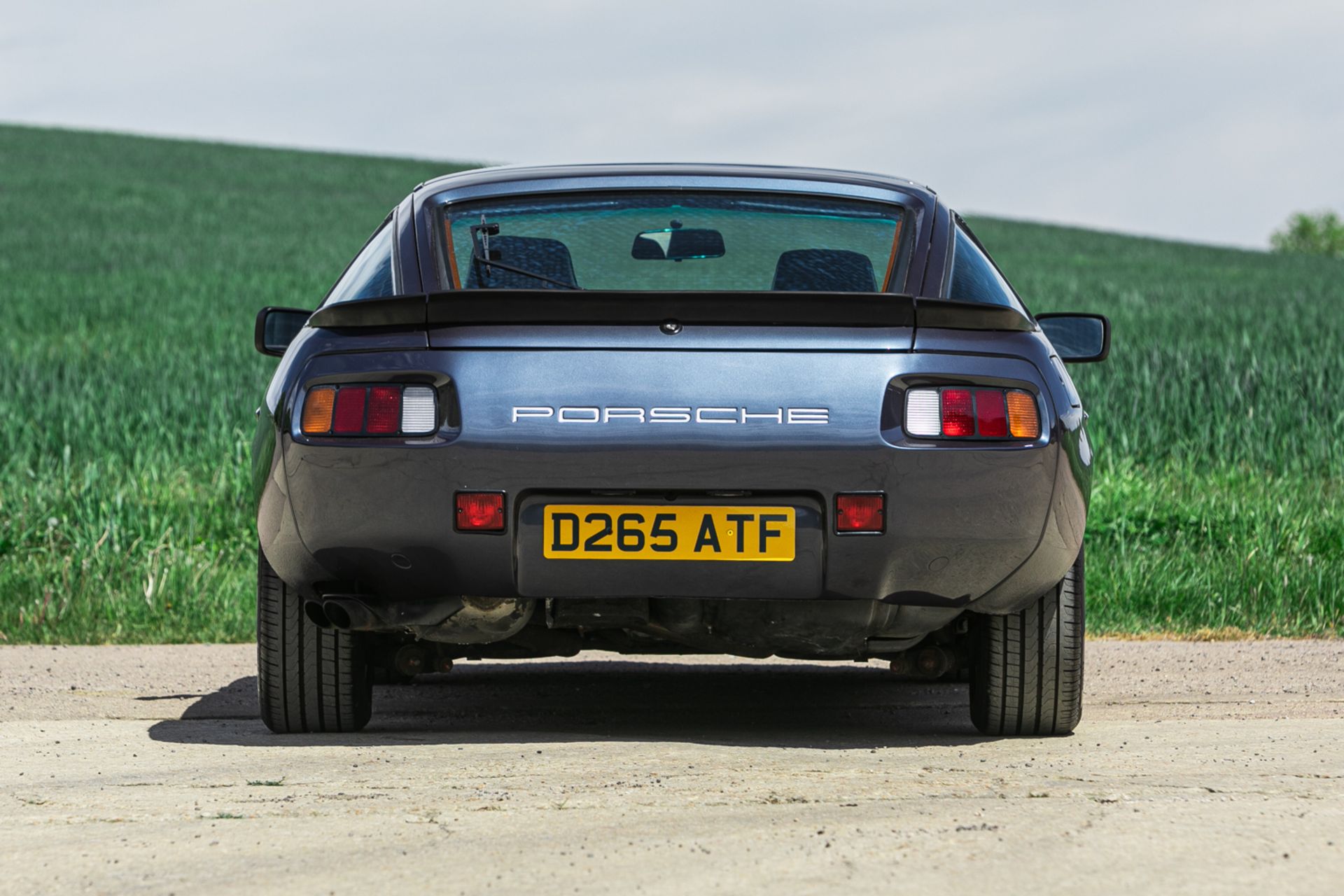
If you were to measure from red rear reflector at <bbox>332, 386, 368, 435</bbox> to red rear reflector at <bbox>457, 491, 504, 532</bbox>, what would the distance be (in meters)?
0.30

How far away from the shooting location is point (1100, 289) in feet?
89.4

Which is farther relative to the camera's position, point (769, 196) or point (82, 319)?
point (82, 319)

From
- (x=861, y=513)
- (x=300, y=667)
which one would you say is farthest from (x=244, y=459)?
(x=861, y=513)

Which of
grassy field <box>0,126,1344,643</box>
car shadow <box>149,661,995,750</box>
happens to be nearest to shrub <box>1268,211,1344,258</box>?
grassy field <box>0,126,1344,643</box>

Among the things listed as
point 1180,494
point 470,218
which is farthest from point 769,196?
point 1180,494

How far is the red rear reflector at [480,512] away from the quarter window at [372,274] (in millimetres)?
685

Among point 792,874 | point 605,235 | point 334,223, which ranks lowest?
point 792,874

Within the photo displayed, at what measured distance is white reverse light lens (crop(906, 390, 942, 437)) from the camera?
3.54 meters

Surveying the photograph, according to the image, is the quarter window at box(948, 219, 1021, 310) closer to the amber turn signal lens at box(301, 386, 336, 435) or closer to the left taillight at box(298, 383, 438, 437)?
the left taillight at box(298, 383, 438, 437)

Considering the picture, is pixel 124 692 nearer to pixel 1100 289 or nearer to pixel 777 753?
pixel 777 753

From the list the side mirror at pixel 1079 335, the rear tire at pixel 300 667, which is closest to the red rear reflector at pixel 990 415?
the side mirror at pixel 1079 335

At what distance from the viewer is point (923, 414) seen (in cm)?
355

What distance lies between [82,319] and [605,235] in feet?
58.1

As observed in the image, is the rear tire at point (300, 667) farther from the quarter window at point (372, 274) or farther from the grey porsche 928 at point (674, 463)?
the quarter window at point (372, 274)
